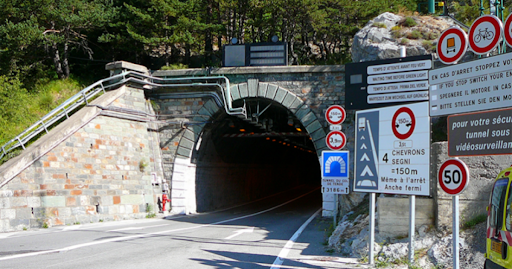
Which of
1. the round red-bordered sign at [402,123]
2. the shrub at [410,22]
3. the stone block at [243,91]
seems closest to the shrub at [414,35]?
the shrub at [410,22]

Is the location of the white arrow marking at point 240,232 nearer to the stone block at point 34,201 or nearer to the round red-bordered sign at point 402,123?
the round red-bordered sign at point 402,123

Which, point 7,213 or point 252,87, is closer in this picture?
point 7,213

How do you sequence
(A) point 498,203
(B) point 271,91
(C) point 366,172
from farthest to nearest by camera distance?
(B) point 271,91
(C) point 366,172
(A) point 498,203

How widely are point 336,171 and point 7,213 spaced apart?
33.1 feet

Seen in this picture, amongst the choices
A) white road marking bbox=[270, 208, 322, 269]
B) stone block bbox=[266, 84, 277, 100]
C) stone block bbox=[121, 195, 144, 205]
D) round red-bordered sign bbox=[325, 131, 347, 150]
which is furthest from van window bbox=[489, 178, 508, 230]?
stone block bbox=[121, 195, 144, 205]

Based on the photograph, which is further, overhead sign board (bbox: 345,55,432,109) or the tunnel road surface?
overhead sign board (bbox: 345,55,432,109)

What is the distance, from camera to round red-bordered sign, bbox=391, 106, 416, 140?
8.09 meters

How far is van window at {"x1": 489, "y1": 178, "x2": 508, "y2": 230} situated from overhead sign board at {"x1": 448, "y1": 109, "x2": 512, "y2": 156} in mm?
491

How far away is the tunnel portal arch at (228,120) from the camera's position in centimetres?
1956

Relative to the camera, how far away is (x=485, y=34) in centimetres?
677

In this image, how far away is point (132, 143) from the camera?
19469 millimetres

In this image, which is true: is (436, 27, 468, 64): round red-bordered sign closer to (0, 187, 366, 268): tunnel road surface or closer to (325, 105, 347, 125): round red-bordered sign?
(0, 187, 366, 268): tunnel road surface

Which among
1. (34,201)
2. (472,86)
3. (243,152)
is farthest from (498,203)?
(243,152)

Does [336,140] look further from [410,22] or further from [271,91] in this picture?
[410,22]
